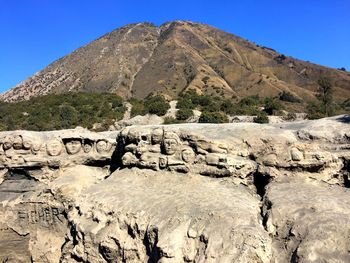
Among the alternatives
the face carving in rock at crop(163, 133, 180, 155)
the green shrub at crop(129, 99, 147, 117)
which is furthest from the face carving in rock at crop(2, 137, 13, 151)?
the green shrub at crop(129, 99, 147, 117)

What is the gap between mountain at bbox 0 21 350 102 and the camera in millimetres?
89188

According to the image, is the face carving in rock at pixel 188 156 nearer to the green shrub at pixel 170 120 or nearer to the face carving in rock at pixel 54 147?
the face carving in rock at pixel 54 147

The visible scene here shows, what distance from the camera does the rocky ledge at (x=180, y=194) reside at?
888 centimetres

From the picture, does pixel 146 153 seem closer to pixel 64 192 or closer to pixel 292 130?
pixel 64 192

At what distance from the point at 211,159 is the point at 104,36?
408ft

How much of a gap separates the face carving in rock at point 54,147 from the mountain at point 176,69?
6394 cm

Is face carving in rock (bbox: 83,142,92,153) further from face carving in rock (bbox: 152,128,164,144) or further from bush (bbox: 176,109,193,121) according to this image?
bush (bbox: 176,109,193,121)

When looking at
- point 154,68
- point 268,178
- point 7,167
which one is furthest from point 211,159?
point 154,68

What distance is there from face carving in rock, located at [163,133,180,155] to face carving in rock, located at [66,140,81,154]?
3.89 m

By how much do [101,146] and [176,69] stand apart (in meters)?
81.6

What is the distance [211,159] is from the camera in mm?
12016

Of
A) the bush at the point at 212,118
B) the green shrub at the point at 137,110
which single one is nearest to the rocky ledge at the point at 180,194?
the bush at the point at 212,118

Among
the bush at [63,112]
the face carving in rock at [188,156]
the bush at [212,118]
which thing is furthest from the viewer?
the bush at [63,112]

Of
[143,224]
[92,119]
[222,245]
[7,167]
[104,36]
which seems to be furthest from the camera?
[104,36]
